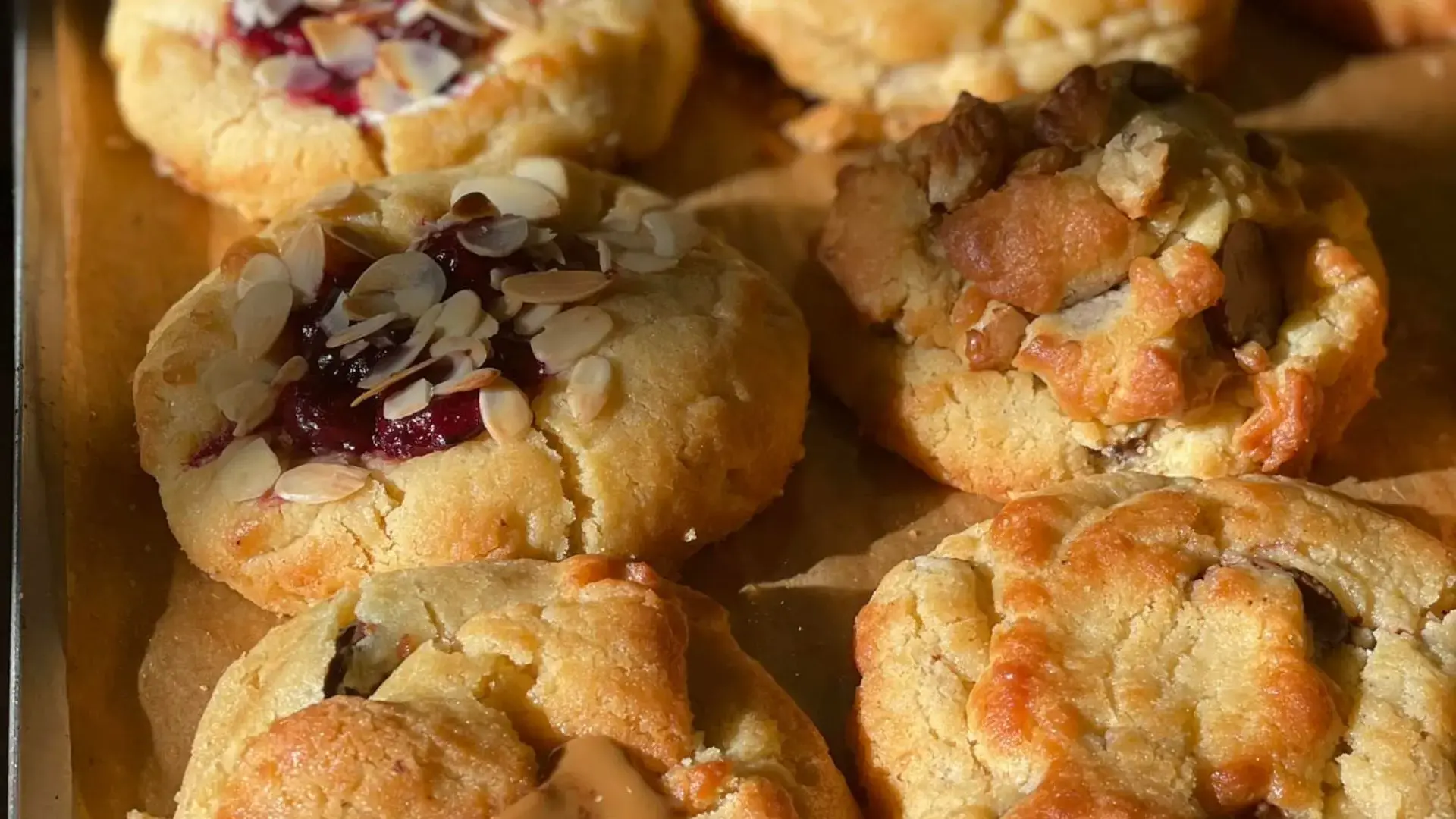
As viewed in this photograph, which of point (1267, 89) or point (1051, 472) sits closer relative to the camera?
point (1051, 472)

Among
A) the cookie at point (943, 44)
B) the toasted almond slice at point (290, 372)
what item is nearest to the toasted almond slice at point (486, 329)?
the toasted almond slice at point (290, 372)

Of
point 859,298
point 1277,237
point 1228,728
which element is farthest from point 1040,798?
point 1277,237

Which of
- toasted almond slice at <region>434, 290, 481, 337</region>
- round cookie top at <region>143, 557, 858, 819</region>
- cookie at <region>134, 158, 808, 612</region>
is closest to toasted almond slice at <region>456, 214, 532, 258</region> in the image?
cookie at <region>134, 158, 808, 612</region>

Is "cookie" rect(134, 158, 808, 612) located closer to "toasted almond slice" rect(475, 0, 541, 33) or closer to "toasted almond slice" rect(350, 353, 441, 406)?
"toasted almond slice" rect(350, 353, 441, 406)

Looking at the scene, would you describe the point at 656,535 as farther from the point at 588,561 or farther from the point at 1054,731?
the point at 1054,731

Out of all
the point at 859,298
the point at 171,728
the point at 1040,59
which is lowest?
the point at 171,728

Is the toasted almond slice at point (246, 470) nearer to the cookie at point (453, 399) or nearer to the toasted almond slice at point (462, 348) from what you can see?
the cookie at point (453, 399)

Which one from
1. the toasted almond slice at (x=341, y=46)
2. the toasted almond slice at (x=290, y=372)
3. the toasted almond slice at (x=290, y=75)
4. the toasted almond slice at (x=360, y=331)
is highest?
the toasted almond slice at (x=341, y=46)

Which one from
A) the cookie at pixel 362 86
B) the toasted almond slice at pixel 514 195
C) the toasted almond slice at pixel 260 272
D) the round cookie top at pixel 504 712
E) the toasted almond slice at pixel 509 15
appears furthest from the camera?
the toasted almond slice at pixel 509 15
